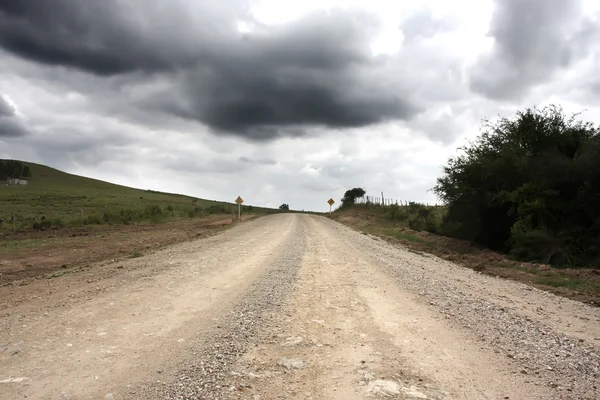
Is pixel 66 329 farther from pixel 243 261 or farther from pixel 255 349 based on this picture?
pixel 243 261

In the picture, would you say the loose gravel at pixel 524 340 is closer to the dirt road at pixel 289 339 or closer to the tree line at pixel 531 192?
the dirt road at pixel 289 339

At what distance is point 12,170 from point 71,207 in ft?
218

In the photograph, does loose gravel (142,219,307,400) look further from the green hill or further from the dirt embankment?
the green hill

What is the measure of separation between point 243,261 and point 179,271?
7.27ft

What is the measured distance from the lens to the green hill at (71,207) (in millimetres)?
30520

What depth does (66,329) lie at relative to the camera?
5805 mm

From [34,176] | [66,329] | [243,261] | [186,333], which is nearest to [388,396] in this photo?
[186,333]

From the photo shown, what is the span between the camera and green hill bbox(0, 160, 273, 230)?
100 feet

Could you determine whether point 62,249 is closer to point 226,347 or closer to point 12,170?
point 226,347

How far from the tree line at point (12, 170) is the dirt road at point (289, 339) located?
11126 cm

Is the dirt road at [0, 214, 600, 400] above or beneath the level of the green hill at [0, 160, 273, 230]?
beneath

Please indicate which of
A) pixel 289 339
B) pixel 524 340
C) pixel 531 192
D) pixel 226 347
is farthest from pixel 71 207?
pixel 524 340

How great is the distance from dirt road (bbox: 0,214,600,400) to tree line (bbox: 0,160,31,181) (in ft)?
365

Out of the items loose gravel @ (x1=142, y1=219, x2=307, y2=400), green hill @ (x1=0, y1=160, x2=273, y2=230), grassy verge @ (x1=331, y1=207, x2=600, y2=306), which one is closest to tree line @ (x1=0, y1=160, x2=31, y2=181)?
green hill @ (x1=0, y1=160, x2=273, y2=230)
